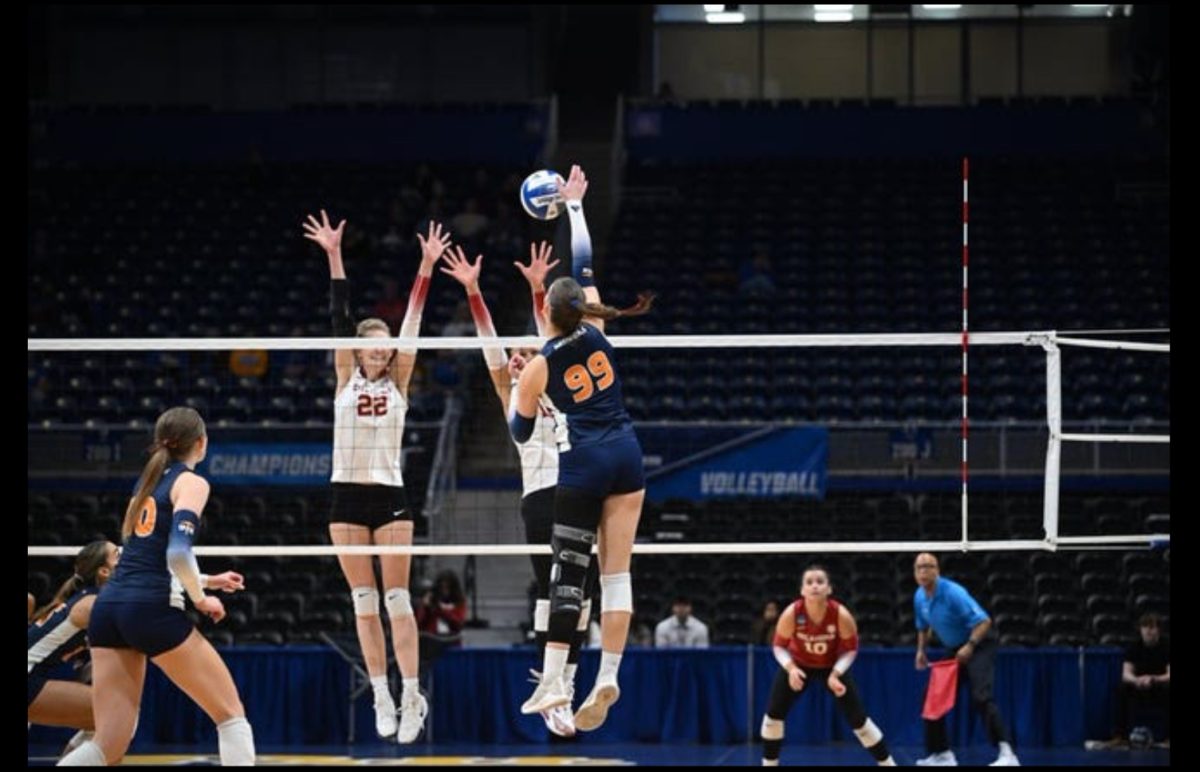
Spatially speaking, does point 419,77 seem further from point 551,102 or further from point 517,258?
point 517,258

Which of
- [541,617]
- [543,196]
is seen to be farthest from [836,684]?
[543,196]

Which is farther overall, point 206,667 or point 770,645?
point 770,645

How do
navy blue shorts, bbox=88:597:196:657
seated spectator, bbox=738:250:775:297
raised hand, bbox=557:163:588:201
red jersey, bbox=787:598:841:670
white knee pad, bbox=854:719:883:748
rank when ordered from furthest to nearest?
seated spectator, bbox=738:250:775:297, red jersey, bbox=787:598:841:670, white knee pad, bbox=854:719:883:748, raised hand, bbox=557:163:588:201, navy blue shorts, bbox=88:597:196:657

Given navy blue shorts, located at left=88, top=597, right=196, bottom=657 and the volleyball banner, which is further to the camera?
the volleyball banner

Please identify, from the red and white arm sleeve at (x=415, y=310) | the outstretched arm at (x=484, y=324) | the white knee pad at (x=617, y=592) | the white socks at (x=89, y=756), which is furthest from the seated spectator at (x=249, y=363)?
the white socks at (x=89, y=756)

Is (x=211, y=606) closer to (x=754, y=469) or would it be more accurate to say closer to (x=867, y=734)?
(x=867, y=734)

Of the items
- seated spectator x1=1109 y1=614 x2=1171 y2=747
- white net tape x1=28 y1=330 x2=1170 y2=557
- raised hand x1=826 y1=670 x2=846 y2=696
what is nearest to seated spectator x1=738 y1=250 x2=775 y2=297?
seated spectator x1=1109 y1=614 x2=1171 y2=747

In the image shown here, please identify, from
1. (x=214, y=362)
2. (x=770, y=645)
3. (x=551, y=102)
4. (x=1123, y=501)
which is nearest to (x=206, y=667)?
(x=770, y=645)

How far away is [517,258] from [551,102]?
427cm

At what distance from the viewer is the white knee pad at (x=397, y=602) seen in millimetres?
11820

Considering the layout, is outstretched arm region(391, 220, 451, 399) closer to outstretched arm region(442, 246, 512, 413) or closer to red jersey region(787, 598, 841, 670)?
outstretched arm region(442, 246, 512, 413)

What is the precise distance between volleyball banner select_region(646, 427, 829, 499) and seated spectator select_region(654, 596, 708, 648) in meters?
1.96

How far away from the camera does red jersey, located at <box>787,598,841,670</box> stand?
637 inches

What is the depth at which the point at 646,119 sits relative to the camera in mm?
31812
